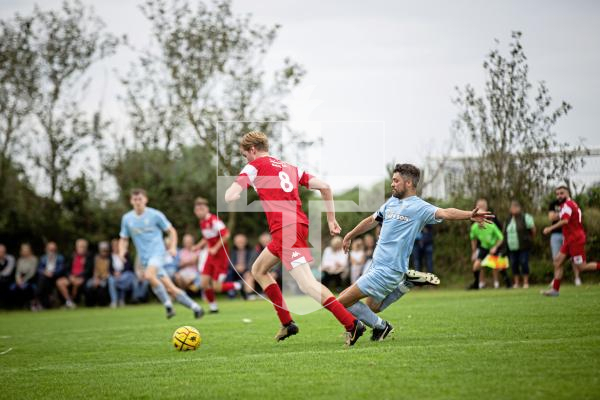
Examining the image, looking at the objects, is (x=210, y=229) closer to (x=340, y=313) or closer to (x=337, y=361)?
(x=340, y=313)

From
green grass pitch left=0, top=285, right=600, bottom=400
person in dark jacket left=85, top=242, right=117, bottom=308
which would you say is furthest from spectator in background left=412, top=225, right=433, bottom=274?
green grass pitch left=0, top=285, right=600, bottom=400

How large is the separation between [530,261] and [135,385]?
17.9 metres

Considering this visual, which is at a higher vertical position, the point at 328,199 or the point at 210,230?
the point at 328,199

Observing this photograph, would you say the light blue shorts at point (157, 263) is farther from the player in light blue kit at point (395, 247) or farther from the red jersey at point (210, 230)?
the player in light blue kit at point (395, 247)

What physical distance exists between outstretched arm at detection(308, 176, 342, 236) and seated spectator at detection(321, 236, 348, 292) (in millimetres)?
360

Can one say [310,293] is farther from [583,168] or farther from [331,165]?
[583,168]

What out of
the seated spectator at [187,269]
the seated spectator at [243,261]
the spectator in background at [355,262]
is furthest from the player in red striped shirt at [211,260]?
the spectator in background at [355,262]

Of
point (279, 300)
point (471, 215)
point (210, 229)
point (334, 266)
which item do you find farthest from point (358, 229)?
point (210, 229)

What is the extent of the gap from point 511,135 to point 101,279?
1334 cm

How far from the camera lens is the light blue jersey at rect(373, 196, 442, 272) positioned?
8.87 metres

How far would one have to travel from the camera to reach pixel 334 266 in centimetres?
963

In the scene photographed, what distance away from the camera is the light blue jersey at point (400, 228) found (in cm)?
887

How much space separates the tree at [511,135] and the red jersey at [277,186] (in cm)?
1620

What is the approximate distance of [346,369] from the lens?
7031 mm
